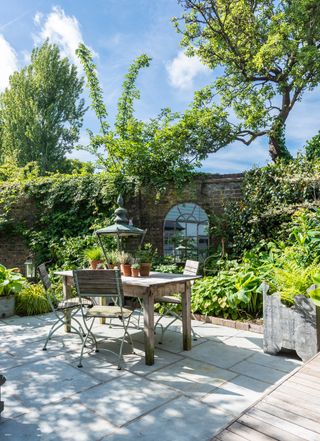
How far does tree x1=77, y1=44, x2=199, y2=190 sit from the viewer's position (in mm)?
7453

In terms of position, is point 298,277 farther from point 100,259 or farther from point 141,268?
point 100,259

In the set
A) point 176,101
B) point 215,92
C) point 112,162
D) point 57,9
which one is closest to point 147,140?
point 112,162

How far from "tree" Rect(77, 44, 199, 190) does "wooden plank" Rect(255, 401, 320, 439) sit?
219 inches

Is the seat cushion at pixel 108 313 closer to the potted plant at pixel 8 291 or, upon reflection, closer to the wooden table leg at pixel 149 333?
the wooden table leg at pixel 149 333

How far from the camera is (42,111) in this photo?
1738cm

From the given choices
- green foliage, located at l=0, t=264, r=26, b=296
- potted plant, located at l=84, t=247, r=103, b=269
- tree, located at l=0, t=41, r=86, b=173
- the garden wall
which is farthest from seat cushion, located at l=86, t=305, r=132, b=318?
tree, located at l=0, t=41, r=86, b=173

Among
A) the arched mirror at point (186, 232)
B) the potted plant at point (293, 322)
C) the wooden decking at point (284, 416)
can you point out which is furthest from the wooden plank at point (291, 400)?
the arched mirror at point (186, 232)

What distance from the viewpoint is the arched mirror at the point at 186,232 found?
23.0 ft

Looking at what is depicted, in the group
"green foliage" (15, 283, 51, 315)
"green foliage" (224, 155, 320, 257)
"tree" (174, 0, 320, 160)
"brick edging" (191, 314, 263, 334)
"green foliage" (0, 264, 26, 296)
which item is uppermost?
"tree" (174, 0, 320, 160)

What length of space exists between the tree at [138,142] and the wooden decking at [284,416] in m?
5.40

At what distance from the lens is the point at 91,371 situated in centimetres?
307

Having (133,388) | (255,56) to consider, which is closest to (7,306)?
(133,388)

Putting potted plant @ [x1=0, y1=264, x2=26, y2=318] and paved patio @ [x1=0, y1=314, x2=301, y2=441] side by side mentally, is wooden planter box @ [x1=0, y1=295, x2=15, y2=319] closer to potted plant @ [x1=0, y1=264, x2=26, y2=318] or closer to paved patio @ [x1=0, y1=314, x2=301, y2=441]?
potted plant @ [x1=0, y1=264, x2=26, y2=318]

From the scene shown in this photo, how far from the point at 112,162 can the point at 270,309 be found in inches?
236
